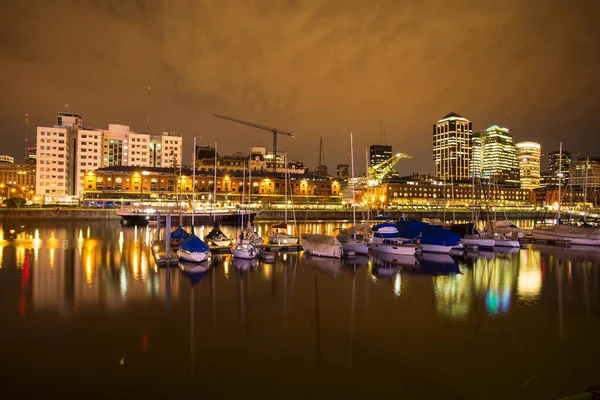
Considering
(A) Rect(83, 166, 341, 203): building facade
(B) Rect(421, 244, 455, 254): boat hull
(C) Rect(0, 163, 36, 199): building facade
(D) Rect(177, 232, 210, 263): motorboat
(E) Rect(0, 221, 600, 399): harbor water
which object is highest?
(C) Rect(0, 163, 36, 199): building facade

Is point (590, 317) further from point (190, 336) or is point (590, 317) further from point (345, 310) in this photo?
point (190, 336)

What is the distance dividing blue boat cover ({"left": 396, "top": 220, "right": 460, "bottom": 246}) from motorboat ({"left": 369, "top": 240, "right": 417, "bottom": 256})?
1.89 metres

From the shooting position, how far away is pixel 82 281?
78.5 feet

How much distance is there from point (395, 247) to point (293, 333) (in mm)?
23441

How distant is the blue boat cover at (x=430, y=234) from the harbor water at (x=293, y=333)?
29.8 ft

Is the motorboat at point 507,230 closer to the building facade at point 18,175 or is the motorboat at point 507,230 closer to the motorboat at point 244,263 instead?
the motorboat at point 244,263

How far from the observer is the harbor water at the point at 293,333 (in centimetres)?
1143

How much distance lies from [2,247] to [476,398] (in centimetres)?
4318

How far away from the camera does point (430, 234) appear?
39281 mm

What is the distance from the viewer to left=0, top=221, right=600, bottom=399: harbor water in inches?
450

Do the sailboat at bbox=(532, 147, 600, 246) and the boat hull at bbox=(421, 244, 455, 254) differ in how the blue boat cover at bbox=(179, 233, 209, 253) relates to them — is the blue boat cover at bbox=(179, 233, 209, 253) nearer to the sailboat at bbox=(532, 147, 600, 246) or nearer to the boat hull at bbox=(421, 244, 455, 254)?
the boat hull at bbox=(421, 244, 455, 254)

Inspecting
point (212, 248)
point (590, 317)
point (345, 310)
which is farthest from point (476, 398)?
point (212, 248)

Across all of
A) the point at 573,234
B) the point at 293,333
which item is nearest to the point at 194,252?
the point at 293,333

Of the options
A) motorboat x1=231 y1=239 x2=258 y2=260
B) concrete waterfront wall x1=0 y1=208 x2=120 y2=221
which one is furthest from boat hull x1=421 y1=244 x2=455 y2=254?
concrete waterfront wall x1=0 y1=208 x2=120 y2=221
